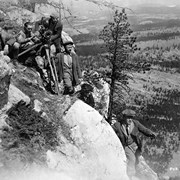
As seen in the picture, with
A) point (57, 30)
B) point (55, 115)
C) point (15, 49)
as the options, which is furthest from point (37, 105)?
point (57, 30)

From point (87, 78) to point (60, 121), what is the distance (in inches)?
191

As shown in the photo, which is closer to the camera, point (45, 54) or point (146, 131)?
point (146, 131)

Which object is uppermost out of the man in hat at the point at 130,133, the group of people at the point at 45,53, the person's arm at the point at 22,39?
the person's arm at the point at 22,39

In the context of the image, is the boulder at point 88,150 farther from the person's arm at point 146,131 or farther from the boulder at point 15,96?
the boulder at point 15,96

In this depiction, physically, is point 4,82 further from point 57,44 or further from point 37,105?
point 57,44

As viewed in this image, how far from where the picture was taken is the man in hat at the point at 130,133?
23.9 ft

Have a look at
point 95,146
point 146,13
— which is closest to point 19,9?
point 95,146

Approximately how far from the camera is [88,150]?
21.7 feet

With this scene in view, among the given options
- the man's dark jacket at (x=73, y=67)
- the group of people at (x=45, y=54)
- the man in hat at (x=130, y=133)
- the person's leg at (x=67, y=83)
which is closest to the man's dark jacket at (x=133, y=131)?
the man in hat at (x=130, y=133)

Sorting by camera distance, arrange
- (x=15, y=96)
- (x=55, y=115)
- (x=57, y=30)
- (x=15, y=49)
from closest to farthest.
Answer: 1. (x=15, y=96)
2. (x=55, y=115)
3. (x=15, y=49)
4. (x=57, y=30)

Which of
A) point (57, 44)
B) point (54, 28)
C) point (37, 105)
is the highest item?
point (54, 28)

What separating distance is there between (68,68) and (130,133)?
2.23 m

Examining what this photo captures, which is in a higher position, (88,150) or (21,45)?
(21,45)

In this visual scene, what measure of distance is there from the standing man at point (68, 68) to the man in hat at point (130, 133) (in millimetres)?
1611
